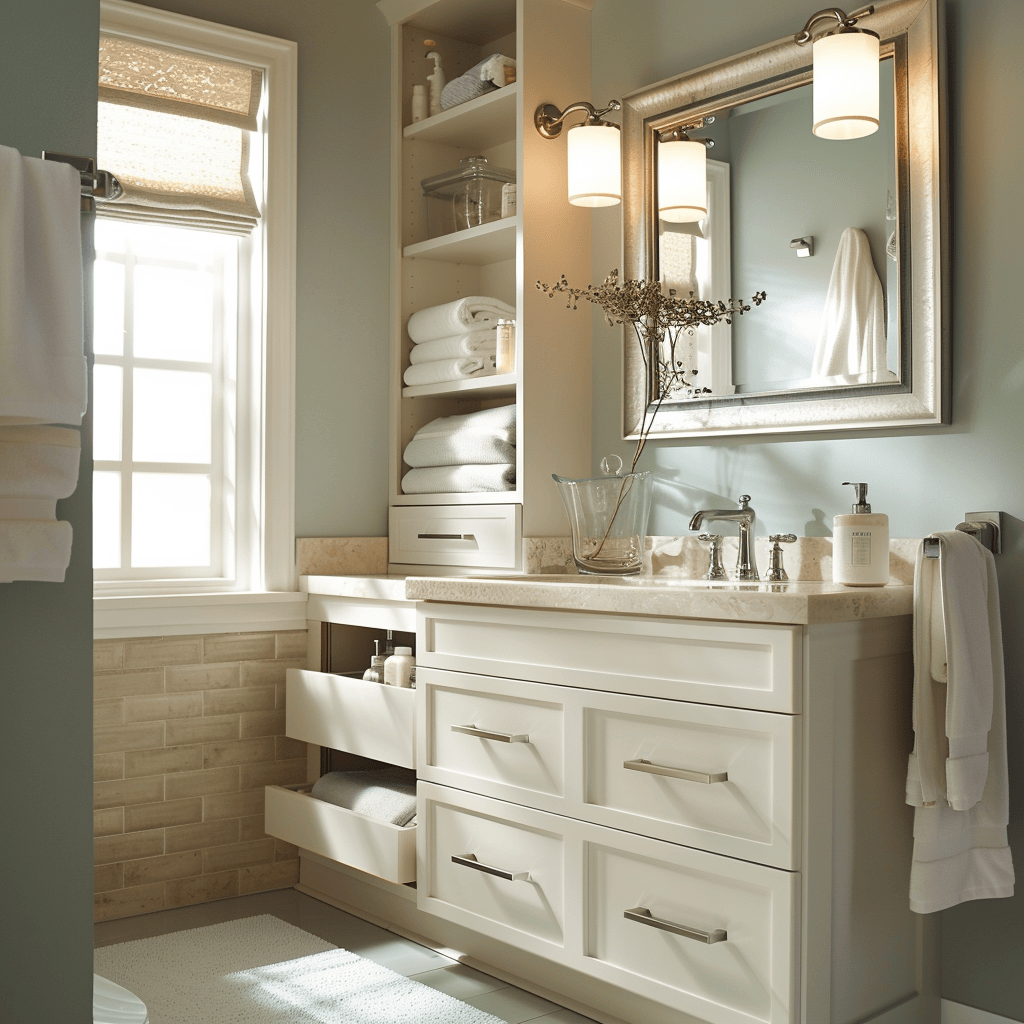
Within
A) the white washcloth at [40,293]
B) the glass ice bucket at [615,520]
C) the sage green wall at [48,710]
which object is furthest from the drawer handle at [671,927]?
the white washcloth at [40,293]

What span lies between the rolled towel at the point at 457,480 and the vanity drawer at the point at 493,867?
2.60 feet

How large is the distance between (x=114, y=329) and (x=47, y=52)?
5.12 feet

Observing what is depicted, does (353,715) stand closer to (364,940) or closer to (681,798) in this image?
(364,940)

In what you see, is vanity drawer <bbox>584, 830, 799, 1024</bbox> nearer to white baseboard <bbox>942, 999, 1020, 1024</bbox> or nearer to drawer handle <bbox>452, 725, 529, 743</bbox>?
drawer handle <bbox>452, 725, 529, 743</bbox>

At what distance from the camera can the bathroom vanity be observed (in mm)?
1738

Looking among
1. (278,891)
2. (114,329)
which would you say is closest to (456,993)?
(278,891)

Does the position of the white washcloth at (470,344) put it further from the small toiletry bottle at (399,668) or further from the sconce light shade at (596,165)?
the small toiletry bottle at (399,668)

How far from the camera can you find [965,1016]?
2.03m

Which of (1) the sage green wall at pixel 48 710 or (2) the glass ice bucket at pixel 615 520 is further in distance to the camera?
(2) the glass ice bucket at pixel 615 520

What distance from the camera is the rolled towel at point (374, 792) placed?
251 cm

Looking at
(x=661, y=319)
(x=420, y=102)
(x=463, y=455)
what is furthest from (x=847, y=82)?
(x=420, y=102)

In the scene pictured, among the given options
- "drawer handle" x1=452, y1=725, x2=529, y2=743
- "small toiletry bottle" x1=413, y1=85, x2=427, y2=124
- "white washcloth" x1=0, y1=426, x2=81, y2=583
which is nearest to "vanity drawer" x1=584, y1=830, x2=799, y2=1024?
"drawer handle" x1=452, y1=725, x2=529, y2=743

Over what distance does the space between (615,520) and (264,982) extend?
126 cm

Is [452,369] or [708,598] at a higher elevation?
[452,369]
